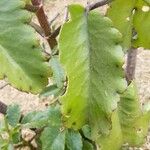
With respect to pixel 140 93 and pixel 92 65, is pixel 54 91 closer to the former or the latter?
pixel 92 65

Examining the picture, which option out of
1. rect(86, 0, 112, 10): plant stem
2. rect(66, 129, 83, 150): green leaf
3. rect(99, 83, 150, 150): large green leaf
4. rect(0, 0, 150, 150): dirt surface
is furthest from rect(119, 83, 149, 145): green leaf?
rect(0, 0, 150, 150): dirt surface

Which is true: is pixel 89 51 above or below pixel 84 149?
above

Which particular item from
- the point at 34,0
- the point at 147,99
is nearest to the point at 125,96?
the point at 34,0

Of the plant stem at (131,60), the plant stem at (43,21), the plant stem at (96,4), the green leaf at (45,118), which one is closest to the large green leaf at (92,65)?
the plant stem at (96,4)

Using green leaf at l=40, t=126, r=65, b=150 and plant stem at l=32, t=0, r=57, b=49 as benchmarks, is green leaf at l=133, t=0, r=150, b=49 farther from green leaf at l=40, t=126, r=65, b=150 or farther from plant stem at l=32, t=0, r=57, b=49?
green leaf at l=40, t=126, r=65, b=150

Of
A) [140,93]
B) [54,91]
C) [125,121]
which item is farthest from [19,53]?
[140,93]

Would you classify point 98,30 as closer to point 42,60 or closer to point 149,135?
point 42,60

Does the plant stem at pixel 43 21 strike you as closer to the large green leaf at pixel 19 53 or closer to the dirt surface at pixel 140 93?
the large green leaf at pixel 19 53
